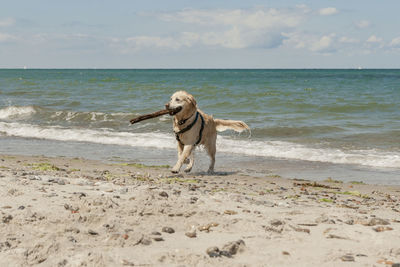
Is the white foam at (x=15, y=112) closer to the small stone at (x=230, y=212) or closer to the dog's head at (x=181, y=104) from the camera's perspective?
the dog's head at (x=181, y=104)

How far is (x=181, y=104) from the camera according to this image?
27.5 ft

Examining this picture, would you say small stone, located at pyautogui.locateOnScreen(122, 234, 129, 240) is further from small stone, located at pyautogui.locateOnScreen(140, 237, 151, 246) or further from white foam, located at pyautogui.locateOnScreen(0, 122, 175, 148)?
white foam, located at pyautogui.locateOnScreen(0, 122, 175, 148)

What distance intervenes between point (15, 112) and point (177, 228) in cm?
1842

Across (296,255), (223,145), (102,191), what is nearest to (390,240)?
(296,255)

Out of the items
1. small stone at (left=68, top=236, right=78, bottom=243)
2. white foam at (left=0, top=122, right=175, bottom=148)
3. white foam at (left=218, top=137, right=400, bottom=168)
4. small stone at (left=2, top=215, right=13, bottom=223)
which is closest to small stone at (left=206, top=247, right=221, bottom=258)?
small stone at (left=68, top=236, right=78, bottom=243)

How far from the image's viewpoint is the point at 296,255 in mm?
3980

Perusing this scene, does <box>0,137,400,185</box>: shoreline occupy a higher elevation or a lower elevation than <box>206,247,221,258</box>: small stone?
lower

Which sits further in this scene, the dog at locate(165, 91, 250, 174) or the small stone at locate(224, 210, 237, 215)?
the dog at locate(165, 91, 250, 174)

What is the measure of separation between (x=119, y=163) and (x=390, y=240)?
6.79m

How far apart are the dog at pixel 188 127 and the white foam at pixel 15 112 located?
13.4m

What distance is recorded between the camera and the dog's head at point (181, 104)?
835 cm

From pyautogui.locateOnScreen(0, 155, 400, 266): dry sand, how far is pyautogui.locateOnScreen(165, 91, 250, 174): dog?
2.40 m

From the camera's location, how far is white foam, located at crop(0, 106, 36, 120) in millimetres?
20875

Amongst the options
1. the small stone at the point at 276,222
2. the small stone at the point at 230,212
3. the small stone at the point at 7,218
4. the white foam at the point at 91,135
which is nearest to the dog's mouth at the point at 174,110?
the small stone at the point at 230,212
